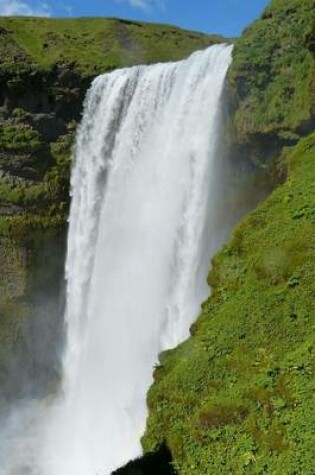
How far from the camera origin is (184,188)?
2141cm

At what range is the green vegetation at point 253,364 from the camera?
8977mm

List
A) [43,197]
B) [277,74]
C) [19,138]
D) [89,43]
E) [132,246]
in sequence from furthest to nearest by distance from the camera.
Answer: [89,43] → [43,197] → [19,138] → [132,246] → [277,74]

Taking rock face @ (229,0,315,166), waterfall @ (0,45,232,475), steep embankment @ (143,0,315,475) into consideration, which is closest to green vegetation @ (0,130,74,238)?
waterfall @ (0,45,232,475)

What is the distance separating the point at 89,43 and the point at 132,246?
18214mm

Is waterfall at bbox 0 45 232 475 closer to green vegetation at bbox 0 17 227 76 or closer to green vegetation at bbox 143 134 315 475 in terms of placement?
green vegetation at bbox 0 17 227 76

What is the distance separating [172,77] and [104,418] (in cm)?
1429

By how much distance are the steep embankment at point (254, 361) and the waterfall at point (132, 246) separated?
22.3ft

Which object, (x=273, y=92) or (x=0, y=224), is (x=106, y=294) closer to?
(x=0, y=224)

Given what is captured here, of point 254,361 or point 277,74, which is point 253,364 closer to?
point 254,361

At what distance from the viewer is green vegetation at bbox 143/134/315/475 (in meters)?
8.98

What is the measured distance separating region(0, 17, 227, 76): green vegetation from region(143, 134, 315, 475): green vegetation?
2241cm

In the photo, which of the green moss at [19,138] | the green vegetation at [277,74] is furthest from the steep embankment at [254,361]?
the green moss at [19,138]

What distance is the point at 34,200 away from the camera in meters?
31.1

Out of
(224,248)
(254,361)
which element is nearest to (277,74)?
(224,248)
